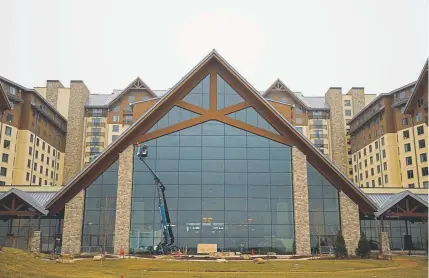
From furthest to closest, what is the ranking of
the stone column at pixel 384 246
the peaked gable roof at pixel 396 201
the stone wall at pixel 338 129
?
the stone wall at pixel 338 129 < the peaked gable roof at pixel 396 201 < the stone column at pixel 384 246

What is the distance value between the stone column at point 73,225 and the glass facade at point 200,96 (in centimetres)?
1356

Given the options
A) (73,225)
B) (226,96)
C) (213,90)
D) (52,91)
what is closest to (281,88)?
(52,91)

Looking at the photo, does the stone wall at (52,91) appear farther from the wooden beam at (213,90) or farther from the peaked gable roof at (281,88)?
the wooden beam at (213,90)

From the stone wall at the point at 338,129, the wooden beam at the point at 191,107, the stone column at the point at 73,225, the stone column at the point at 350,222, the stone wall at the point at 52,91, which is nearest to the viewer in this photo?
the stone column at the point at 73,225

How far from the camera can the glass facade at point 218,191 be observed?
4034 centimetres

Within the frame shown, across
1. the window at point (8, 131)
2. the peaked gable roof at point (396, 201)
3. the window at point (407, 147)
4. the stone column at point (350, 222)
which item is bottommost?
the stone column at point (350, 222)

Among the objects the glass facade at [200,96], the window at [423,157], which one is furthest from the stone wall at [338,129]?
the glass facade at [200,96]

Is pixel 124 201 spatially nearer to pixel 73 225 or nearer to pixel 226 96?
pixel 73 225

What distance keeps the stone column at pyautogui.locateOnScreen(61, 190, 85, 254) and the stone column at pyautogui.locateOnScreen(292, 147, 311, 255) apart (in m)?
19.8

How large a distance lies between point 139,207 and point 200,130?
30.4ft

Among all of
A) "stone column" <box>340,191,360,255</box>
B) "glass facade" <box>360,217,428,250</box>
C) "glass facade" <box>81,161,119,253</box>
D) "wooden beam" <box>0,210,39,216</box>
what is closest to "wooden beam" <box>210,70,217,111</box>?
"glass facade" <box>81,161,119,253</box>

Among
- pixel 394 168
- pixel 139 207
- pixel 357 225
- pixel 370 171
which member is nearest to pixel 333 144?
pixel 370 171

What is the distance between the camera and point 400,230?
5206cm

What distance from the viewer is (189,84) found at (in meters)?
44.2
